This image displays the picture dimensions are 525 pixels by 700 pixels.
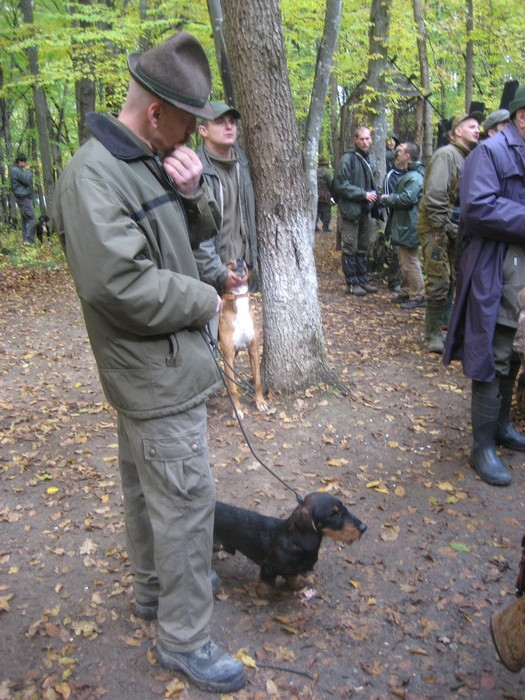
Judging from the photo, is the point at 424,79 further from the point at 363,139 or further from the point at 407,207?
the point at 407,207

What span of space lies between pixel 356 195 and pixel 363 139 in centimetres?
91

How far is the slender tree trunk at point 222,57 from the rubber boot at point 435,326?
3.23 metres

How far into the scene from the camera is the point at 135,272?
2123mm

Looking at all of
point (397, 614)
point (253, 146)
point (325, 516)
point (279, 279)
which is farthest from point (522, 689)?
point (253, 146)

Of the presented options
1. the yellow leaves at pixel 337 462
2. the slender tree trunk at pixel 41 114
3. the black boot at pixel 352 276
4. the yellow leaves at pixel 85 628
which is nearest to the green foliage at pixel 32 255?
the slender tree trunk at pixel 41 114

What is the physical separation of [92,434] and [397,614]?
3229 mm

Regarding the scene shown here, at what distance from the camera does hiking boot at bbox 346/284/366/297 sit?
1039 cm

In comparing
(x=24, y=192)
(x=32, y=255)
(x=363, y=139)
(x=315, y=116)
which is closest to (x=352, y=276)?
(x=363, y=139)

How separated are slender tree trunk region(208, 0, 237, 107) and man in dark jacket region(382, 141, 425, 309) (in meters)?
3.41

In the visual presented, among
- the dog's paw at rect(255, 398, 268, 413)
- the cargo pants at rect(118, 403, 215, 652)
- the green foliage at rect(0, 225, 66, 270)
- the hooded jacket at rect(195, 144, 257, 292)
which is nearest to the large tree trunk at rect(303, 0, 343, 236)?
the hooded jacket at rect(195, 144, 257, 292)

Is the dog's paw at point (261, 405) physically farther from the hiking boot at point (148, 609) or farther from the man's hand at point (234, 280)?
the hiking boot at point (148, 609)

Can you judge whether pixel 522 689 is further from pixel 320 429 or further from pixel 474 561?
pixel 320 429

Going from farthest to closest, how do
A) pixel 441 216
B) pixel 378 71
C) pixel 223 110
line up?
pixel 378 71
pixel 441 216
pixel 223 110

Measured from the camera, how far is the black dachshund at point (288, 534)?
9.76 ft
